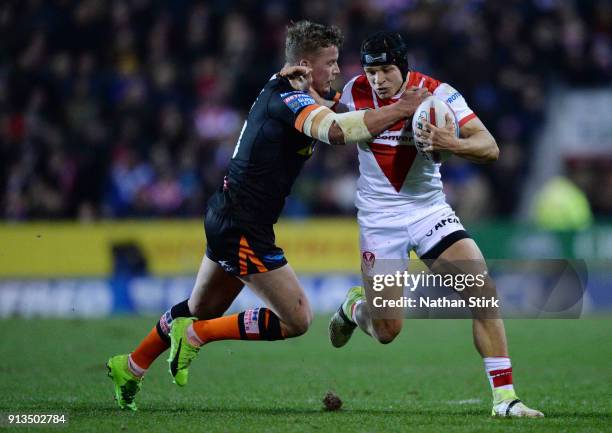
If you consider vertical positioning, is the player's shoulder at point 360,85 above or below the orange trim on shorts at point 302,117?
above

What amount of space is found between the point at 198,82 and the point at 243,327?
11.9 meters

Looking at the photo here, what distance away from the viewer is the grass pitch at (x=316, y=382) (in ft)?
21.8

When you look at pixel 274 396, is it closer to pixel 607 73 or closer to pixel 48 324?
pixel 48 324

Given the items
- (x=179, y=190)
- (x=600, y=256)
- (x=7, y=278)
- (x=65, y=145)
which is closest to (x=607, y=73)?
(x=600, y=256)

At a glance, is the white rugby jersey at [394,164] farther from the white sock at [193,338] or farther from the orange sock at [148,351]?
the orange sock at [148,351]

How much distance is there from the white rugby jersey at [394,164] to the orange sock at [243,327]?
46.6 inches

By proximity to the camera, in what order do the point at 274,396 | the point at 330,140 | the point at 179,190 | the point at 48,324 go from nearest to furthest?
the point at 330,140 < the point at 274,396 < the point at 48,324 < the point at 179,190

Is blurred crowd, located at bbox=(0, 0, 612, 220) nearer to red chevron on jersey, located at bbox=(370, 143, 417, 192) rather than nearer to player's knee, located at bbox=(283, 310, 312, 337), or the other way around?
red chevron on jersey, located at bbox=(370, 143, 417, 192)

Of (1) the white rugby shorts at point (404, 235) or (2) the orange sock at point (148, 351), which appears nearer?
(1) the white rugby shorts at point (404, 235)

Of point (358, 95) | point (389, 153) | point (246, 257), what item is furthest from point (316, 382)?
point (358, 95)

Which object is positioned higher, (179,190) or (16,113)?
(16,113)

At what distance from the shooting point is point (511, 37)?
61.6 feet

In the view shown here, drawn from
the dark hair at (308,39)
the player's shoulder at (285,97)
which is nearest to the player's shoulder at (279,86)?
the player's shoulder at (285,97)

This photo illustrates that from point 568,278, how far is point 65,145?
8.45 metres
